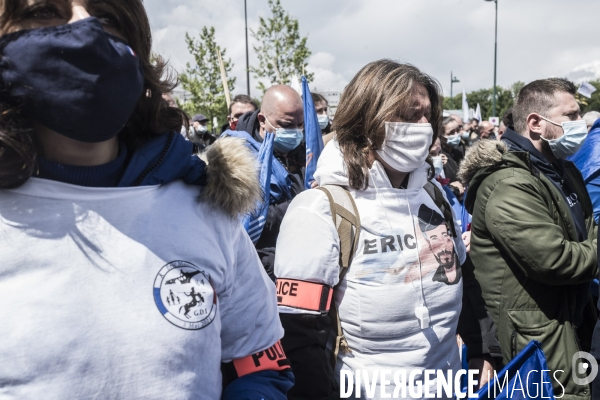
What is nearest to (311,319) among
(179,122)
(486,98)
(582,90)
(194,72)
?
(179,122)

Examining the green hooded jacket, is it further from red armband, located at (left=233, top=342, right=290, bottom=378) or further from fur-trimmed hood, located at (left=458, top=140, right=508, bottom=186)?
red armband, located at (left=233, top=342, right=290, bottom=378)

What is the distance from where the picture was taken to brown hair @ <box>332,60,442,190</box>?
2.17 m

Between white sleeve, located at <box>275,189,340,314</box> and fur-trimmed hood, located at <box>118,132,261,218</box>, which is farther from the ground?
fur-trimmed hood, located at <box>118,132,261,218</box>

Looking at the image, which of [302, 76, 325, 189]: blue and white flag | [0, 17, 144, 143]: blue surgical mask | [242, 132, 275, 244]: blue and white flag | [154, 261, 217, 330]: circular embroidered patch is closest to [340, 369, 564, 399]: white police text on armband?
[154, 261, 217, 330]: circular embroidered patch

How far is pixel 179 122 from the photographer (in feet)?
4.45

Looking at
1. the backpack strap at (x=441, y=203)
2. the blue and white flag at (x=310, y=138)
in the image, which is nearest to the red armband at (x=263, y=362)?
the backpack strap at (x=441, y=203)

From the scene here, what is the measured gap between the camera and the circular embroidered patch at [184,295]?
1075 mm

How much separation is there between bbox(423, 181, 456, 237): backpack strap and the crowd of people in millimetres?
11

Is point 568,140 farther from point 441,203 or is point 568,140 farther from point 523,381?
point 523,381

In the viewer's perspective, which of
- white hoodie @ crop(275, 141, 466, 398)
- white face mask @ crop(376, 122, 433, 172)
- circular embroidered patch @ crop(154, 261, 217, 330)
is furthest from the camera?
white face mask @ crop(376, 122, 433, 172)

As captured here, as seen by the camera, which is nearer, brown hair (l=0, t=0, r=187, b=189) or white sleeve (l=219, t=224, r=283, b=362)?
brown hair (l=0, t=0, r=187, b=189)

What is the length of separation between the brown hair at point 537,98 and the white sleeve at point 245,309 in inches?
107

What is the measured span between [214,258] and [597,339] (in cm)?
162

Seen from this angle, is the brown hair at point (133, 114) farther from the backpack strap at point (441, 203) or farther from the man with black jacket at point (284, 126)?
the man with black jacket at point (284, 126)
